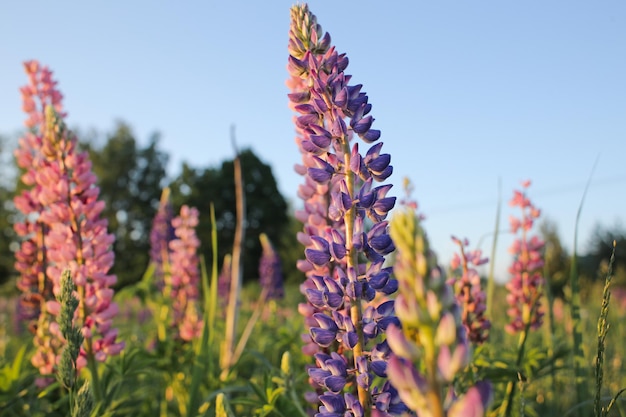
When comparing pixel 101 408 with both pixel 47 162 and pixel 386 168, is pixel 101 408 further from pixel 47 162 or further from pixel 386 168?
pixel 386 168

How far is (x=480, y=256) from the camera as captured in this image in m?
3.48

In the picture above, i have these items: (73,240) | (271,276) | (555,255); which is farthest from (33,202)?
(555,255)

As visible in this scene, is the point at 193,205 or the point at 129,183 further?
the point at 129,183

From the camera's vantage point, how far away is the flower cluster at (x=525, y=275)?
362cm

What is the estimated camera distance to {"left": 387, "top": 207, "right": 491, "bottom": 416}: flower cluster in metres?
0.84

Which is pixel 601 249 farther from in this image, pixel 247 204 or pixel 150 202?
pixel 150 202

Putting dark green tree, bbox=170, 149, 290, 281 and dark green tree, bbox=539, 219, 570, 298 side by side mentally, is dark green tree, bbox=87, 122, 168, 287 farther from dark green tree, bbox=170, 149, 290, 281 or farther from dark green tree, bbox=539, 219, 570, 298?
dark green tree, bbox=539, 219, 570, 298

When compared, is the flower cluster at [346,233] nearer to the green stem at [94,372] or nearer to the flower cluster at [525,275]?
the green stem at [94,372]

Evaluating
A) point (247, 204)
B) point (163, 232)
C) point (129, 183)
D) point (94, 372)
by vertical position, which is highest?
point (129, 183)

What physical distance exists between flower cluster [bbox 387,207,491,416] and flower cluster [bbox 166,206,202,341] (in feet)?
13.0

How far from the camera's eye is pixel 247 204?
34.2m

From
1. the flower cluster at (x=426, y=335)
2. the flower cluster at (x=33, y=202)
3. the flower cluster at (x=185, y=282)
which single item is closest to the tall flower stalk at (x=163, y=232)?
the flower cluster at (x=185, y=282)

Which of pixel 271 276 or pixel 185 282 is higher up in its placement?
pixel 271 276

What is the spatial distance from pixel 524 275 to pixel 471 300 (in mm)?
825
